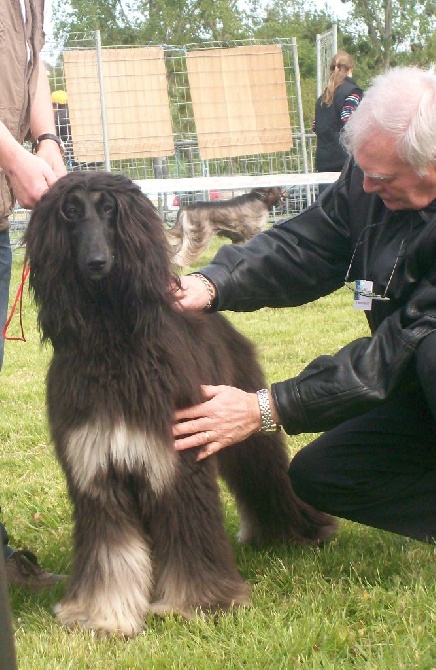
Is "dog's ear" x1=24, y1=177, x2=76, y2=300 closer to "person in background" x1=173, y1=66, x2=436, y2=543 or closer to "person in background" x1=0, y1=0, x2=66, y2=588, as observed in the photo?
"person in background" x1=0, y1=0, x2=66, y2=588

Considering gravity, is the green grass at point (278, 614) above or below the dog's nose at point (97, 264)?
below

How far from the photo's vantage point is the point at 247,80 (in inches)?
436

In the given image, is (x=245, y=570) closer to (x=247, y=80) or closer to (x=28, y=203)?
(x=28, y=203)

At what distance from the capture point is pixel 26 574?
10.2 ft

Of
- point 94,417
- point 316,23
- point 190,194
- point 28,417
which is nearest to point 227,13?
point 316,23

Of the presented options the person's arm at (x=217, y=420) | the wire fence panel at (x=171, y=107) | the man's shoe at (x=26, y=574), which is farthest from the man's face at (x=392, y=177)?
the wire fence panel at (x=171, y=107)

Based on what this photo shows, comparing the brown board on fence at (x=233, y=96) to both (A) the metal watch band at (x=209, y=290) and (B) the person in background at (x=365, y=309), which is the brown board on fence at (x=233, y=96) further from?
(A) the metal watch band at (x=209, y=290)

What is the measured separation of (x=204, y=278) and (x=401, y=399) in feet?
2.60

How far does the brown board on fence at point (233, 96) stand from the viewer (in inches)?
434

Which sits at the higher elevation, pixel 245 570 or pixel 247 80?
pixel 247 80

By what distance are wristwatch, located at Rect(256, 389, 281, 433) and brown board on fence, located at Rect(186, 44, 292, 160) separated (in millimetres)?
8581

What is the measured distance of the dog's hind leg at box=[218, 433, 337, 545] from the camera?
3.34 m

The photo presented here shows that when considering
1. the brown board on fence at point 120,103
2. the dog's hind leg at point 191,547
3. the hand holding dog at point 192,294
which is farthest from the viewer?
the brown board on fence at point 120,103

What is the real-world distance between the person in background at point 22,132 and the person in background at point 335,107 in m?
6.29
